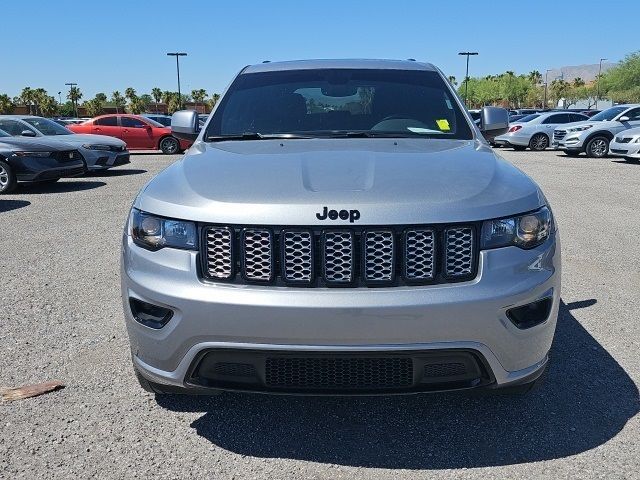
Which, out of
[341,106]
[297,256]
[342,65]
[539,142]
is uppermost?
[342,65]

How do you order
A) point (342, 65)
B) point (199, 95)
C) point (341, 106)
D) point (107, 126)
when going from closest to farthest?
1. point (341, 106)
2. point (342, 65)
3. point (107, 126)
4. point (199, 95)

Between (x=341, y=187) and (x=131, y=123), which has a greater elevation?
(x=341, y=187)

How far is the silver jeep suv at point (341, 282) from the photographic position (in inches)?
89.1

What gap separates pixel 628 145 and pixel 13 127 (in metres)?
15.6

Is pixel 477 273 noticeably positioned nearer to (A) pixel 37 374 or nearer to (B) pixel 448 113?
(B) pixel 448 113

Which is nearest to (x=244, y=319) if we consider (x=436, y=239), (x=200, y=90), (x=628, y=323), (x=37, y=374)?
(x=436, y=239)

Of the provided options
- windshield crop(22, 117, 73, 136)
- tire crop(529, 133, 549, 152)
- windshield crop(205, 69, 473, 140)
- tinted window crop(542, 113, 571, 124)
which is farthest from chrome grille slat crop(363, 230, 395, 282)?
tinted window crop(542, 113, 571, 124)

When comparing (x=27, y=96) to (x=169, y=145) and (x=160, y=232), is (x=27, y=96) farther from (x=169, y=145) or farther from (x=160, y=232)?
(x=160, y=232)

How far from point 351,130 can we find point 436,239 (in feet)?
4.93

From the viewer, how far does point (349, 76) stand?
406 centimetres

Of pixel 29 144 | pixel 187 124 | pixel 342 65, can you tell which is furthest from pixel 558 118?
pixel 187 124

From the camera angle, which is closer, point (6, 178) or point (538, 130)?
point (6, 178)

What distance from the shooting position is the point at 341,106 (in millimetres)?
3844

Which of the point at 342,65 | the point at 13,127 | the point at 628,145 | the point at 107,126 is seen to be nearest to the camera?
the point at 342,65
